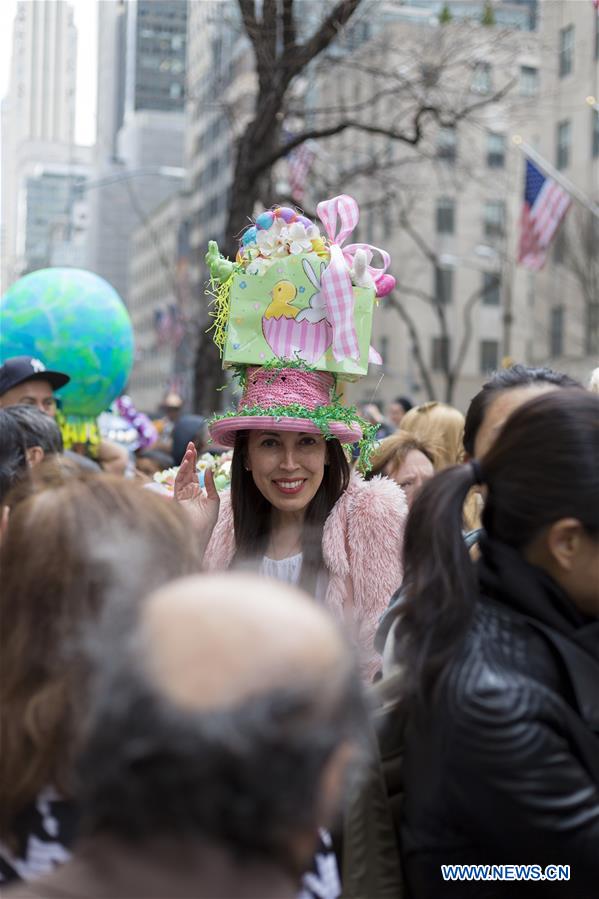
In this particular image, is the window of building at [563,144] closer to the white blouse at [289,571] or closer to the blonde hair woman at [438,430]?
the blonde hair woman at [438,430]

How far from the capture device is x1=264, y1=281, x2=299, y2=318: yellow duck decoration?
4176mm

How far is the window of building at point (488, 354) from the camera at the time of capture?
51.7 meters

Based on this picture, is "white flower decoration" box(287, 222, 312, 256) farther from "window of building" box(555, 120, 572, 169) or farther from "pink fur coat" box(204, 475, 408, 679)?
"window of building" box(555, 120, 572, 169)

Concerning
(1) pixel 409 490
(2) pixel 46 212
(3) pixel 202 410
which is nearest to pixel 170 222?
(2) pixel 46 212

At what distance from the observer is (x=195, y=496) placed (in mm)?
4531

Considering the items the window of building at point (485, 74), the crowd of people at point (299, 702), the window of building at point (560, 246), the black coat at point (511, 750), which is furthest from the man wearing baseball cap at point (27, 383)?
the window of building at point (560, 246)

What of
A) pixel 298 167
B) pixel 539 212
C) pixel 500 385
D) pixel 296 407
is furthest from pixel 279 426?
pixel 539 212

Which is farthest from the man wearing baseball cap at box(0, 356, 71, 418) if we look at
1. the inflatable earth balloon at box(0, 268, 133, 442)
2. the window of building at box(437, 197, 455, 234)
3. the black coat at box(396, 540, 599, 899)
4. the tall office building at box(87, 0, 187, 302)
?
the window of building at box(437, 197, 455, 234)

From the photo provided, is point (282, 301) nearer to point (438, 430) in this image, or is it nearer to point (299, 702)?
point (438, 430)

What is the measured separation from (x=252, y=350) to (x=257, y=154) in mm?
6698

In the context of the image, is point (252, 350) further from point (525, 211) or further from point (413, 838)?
point (525, 211)

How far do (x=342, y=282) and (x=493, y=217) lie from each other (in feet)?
142

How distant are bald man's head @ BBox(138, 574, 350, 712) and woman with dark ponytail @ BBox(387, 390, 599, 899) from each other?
2.37 feet

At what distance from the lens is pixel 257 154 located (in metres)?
10.6
